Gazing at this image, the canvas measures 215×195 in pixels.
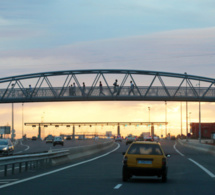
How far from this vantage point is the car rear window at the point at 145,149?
20.4 m

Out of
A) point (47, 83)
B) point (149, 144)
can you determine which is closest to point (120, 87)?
point (47, 83)

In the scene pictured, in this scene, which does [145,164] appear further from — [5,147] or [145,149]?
[5,147]

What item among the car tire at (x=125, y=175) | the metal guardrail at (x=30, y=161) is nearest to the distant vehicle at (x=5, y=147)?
the metal guardrail at (x=30, y=161)

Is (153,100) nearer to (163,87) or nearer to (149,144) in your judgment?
(163,87)

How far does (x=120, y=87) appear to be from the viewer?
61062 millimetres

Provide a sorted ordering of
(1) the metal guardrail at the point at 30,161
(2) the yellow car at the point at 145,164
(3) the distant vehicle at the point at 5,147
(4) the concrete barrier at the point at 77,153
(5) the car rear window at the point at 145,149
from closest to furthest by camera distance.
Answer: (2) the yellow car at the point at 145,164, (5) the car rear window at the point at 145,149, (1) the metal guardrail at the point at 30,161, (4) the concrete barrier at the point at 77,153, (3) the distant vehicle at the point at 5,147

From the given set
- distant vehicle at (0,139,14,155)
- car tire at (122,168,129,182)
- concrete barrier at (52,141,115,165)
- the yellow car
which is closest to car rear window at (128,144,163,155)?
the yellow car

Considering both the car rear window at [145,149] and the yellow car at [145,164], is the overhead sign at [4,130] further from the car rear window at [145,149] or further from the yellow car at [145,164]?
the yellow car at [145,164]

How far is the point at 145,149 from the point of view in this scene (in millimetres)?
20500

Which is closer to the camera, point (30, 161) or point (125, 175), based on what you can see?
point (125, 175)

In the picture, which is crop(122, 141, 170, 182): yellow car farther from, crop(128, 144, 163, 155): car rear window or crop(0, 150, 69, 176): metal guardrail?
crop(0, 150, 69, 176): metal guardrail

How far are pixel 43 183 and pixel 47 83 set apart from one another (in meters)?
43.2

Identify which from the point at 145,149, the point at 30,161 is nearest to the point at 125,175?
the point at 145,149

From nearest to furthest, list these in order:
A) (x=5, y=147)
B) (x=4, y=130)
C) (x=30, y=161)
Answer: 1. (x=30, y=161)
2. (x=5, y=147)
3. (x=4, y=130)
